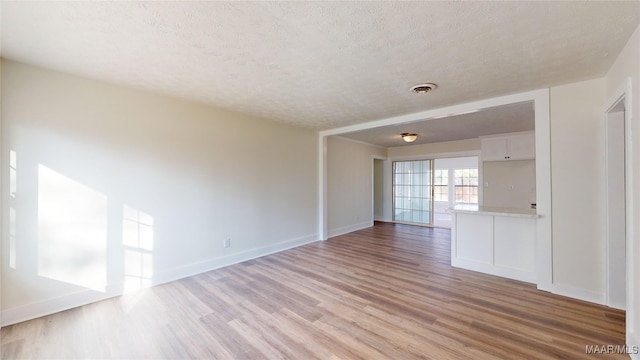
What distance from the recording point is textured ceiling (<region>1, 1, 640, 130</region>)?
A: 157 centimetres

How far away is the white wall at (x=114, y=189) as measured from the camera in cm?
229

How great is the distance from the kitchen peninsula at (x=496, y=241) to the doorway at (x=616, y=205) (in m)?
0.62

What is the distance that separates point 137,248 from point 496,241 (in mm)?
4664

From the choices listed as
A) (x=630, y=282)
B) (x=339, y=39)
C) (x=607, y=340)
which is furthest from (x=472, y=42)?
(x=607, y=340)

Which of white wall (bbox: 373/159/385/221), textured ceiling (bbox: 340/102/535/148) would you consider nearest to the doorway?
textured ceiling (bbox: 340/102/535/148)

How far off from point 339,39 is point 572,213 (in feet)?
10.3

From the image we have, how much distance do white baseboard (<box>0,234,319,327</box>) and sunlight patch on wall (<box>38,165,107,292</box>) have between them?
101 millimetres

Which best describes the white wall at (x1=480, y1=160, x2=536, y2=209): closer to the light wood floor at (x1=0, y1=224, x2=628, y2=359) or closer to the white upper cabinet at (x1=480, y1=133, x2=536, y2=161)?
the white upper cabinet at (x1=480, y1=133, x2=536, y2=161)

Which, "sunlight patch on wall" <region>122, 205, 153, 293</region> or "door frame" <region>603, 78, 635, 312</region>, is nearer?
"door frame" <region>603, 78, 635, 312</region>

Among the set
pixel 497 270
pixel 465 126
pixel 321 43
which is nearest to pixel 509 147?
pixel 465 126

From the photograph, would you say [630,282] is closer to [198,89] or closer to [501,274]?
[501,274]

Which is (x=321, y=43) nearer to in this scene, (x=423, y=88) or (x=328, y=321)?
(x=423, y=88)

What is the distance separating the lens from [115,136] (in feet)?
9.20

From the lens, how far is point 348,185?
6.32 metres
